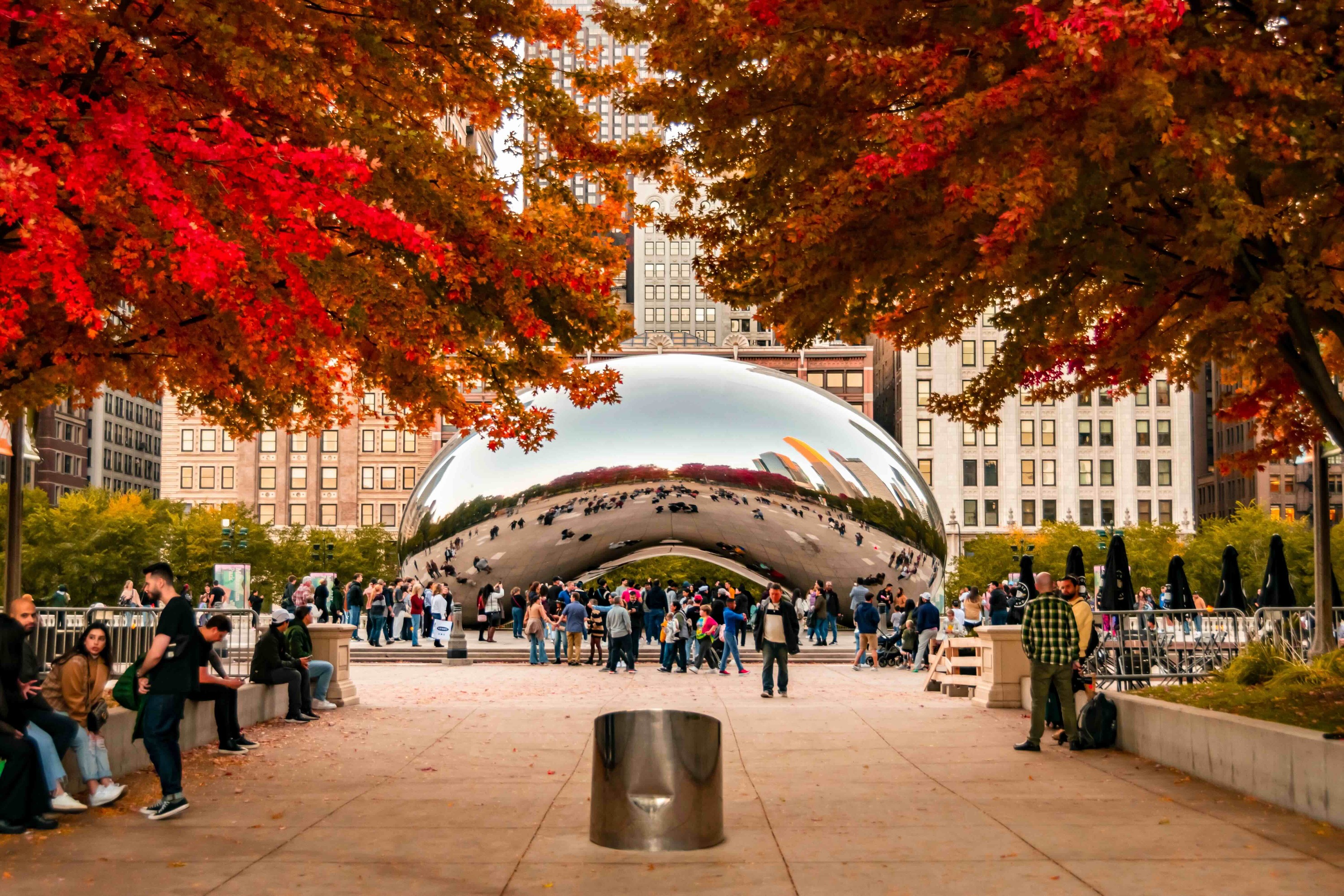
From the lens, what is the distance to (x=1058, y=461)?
327ft

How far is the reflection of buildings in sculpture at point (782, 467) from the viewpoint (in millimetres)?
34844

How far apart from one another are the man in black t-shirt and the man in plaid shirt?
7.27 m

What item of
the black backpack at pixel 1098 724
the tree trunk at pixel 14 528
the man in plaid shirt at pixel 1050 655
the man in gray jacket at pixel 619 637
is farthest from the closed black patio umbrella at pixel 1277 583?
the tree trunk at pixel 14 528

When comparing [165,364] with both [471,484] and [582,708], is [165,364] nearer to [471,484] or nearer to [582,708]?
[582,708]

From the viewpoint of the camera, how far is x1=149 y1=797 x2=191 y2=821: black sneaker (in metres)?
8.37

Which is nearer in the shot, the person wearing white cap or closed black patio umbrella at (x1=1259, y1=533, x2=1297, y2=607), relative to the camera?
the person wearing white cap

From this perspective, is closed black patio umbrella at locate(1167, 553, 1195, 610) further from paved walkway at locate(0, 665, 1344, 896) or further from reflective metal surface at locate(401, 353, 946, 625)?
reflective metal surface at locate(401, 353, 946, 625)

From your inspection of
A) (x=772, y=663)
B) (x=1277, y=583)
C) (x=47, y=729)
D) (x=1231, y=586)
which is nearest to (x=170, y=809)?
(x=47, y=729)

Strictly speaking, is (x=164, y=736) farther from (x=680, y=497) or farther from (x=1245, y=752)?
(x=680, y=497)

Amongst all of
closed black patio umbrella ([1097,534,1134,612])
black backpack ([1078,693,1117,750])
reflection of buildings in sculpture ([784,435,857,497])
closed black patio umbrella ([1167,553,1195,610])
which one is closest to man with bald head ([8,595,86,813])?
black backpack ([1078,693,1117,750])

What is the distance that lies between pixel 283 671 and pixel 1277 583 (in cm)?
1288

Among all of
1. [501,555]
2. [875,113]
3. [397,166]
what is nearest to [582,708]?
[397,166]

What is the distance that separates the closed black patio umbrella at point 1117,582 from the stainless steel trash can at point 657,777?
582 inches

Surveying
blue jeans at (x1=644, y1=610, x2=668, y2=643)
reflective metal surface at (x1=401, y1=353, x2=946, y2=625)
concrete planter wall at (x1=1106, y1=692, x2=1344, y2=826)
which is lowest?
blue jeans at (x1=644, y1=610, x2=668, y2=643)
